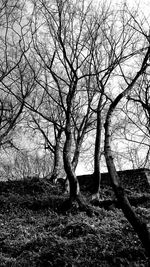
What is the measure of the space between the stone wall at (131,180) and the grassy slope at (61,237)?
507cm

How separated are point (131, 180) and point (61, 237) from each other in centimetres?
1095

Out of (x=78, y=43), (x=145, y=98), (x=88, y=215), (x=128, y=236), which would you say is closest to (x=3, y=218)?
(x=88, y=215)

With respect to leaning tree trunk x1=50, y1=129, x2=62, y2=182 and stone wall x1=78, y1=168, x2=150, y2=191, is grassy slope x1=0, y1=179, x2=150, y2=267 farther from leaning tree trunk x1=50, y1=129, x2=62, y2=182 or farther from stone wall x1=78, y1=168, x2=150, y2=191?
stone wall x1=78, y1=168, x2=150, y2=191

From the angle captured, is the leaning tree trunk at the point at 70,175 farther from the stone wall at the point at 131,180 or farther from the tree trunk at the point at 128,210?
the stone wall at the point at 131,180

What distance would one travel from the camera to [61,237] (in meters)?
6.68

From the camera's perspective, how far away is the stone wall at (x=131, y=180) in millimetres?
16344

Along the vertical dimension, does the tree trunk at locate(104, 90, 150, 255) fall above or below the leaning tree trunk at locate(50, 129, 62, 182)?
below

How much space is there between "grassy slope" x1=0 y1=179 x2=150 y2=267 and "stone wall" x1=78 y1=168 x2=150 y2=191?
5065mm

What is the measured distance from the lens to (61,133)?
57.1 ft

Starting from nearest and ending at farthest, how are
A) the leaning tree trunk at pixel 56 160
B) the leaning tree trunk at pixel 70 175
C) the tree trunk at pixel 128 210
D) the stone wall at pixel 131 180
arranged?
the tree trunk at pixel 128 210 → the leaning tree trunk at pixel 70 175 → the leaning tree trunk at pixel 56 160 → the stone wall at pixel 131 180

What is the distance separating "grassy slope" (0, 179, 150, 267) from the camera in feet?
17.3

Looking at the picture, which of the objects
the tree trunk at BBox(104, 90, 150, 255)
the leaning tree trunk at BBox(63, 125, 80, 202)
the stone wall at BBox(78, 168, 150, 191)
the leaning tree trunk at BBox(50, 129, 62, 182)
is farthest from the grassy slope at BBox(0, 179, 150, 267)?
the stone wall at BBox(78, 168, 150, 191)

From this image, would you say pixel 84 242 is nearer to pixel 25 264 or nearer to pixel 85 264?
pixel 85 264

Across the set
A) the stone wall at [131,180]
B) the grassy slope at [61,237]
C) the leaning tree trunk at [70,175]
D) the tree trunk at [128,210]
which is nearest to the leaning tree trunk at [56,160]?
the stone wall at [131,180]
